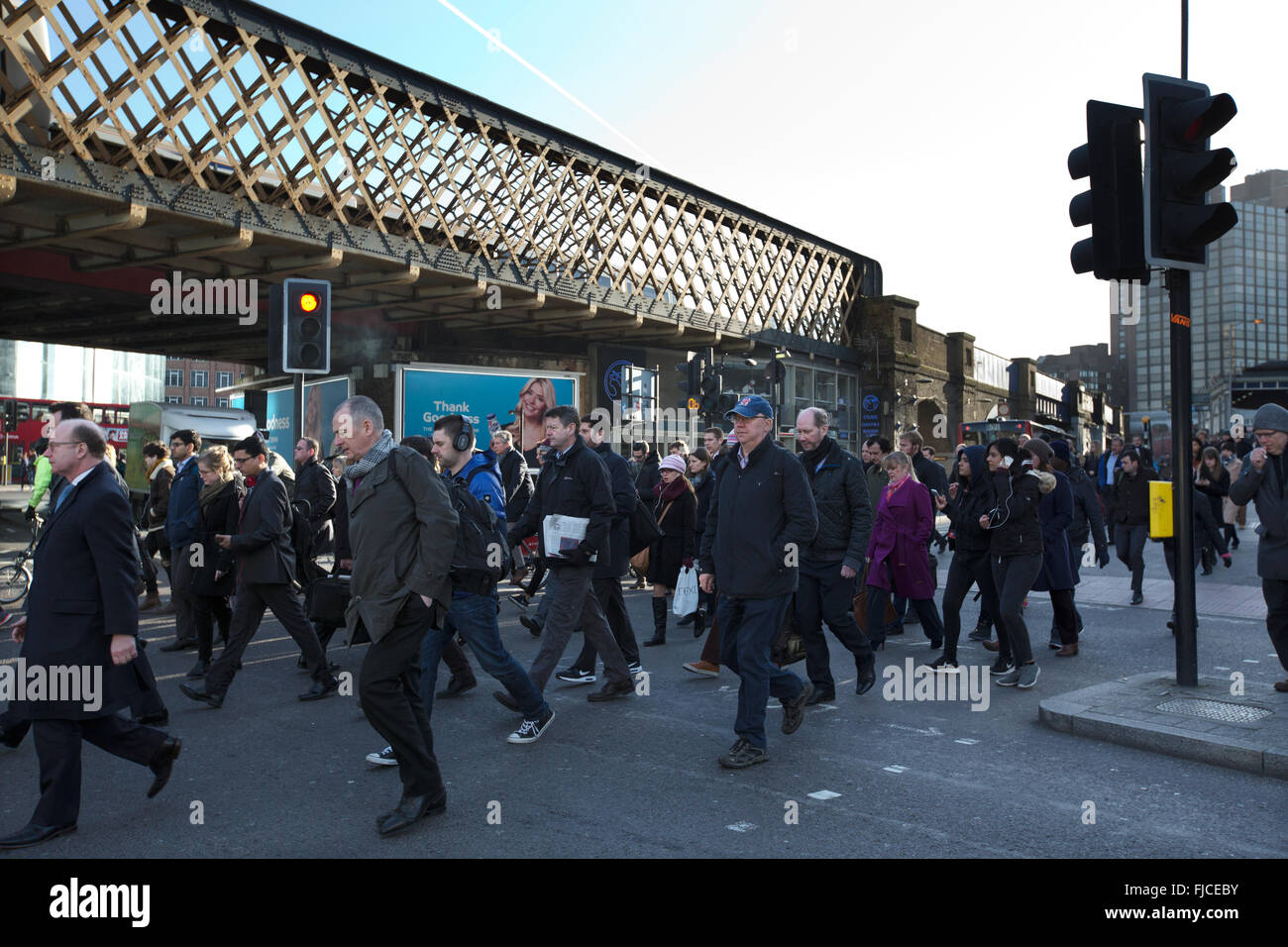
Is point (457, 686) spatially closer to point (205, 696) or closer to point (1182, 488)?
point (205, 696)

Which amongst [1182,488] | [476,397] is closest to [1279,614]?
[1182,488]

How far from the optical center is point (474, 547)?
5266 mm

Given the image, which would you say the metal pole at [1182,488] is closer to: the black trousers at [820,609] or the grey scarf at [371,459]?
the black trousers at [820,609]

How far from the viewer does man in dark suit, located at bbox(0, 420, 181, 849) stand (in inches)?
161

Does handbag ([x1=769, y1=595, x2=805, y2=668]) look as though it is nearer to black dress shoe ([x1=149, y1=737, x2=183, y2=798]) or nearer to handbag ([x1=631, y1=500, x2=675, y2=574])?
handbag ([x1=631, y1=500, x2=675, y2=574])

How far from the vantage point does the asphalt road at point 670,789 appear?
4.00 metres

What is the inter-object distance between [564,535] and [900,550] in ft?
9.83

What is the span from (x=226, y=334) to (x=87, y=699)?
72.5 feet

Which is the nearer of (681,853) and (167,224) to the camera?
(681,853)

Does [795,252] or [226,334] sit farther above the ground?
[795,252]

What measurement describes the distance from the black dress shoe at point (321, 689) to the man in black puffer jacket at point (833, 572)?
10.6 ft

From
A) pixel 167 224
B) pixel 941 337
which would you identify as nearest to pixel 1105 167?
pixel 167 224
